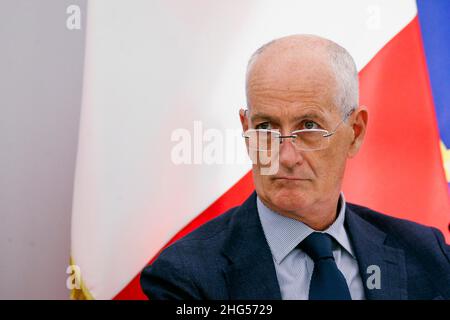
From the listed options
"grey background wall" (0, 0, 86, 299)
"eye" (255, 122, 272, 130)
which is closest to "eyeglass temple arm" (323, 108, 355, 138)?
"eye" (255, 122, 272, 130)

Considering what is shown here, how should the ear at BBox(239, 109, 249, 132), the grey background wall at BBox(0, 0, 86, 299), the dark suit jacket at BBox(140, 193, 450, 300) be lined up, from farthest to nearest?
the grey background wall at BBox(0, 0, 86, 299) → the ear at BBox(239, 109, 249, 132) → the dark suit jacket at BBox(140, 193, 450, 300)

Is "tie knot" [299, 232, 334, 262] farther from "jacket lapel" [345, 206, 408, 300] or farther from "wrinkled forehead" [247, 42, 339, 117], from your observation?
"wrinkled forehead" [247, 42, 339, 117]

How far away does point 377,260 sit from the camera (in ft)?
5.19

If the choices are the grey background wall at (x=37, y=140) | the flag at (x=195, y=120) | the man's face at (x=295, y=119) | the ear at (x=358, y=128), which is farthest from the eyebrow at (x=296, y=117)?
the grey background wall at (x=37, y=140)

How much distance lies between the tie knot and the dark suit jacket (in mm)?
101

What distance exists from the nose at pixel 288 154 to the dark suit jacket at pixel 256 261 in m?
0.17

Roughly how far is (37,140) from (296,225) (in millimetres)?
834

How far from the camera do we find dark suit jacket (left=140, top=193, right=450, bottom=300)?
4.81ft

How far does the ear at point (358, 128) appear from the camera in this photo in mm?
1620

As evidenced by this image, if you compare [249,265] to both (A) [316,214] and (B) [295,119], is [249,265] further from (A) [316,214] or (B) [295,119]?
(B) [295,119]

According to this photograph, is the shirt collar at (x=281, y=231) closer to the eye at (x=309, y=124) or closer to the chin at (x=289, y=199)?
the chin at (x=289, y=199)

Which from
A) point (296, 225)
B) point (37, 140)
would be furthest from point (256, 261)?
point (37, 140)

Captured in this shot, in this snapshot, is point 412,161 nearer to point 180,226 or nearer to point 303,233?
point 303,233
